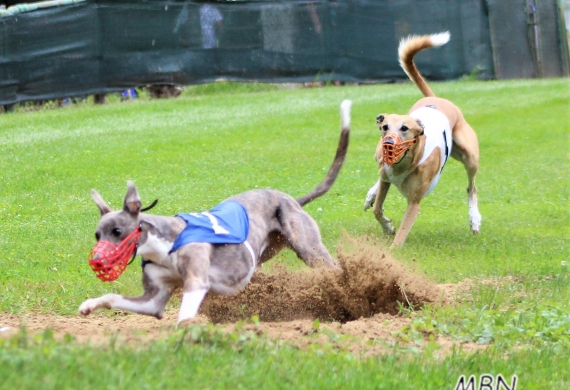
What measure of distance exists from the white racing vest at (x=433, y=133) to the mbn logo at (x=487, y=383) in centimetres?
455

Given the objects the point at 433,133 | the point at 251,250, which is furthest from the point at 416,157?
the point at 251,250

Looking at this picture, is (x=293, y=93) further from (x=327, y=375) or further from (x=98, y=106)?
(x=327, y=375)

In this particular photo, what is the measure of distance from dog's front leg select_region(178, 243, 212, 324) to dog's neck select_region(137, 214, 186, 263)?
108 millimetres

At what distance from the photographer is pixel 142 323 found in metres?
6.41

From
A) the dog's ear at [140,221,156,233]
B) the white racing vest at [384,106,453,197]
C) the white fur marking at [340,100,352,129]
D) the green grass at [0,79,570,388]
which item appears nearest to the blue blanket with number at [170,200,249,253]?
the dog's ear at [140,221,156,233]

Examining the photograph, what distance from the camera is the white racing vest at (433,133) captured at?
912 cm

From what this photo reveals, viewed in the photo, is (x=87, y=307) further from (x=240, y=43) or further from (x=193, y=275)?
(x=240, y=43)

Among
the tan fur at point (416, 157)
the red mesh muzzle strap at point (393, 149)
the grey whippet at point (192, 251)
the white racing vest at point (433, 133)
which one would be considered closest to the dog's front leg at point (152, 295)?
the grey whippet at point (192, 251)

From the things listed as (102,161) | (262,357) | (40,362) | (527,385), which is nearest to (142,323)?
(262,357)

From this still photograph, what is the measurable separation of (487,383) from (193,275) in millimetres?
1971

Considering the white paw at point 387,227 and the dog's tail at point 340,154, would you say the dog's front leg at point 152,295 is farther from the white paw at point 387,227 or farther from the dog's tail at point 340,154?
the white paw at point 387,227

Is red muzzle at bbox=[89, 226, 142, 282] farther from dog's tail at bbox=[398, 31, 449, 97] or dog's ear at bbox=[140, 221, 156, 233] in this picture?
dog's tail at bbox=[398, 31, 449, 97]

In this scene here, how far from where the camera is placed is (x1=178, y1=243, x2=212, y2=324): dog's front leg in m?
5.38

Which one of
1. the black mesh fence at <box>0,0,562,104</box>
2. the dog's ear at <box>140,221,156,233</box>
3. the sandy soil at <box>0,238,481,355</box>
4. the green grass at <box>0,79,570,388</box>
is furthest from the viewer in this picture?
the black mesh fence at <box>0,0,562,104</box>
